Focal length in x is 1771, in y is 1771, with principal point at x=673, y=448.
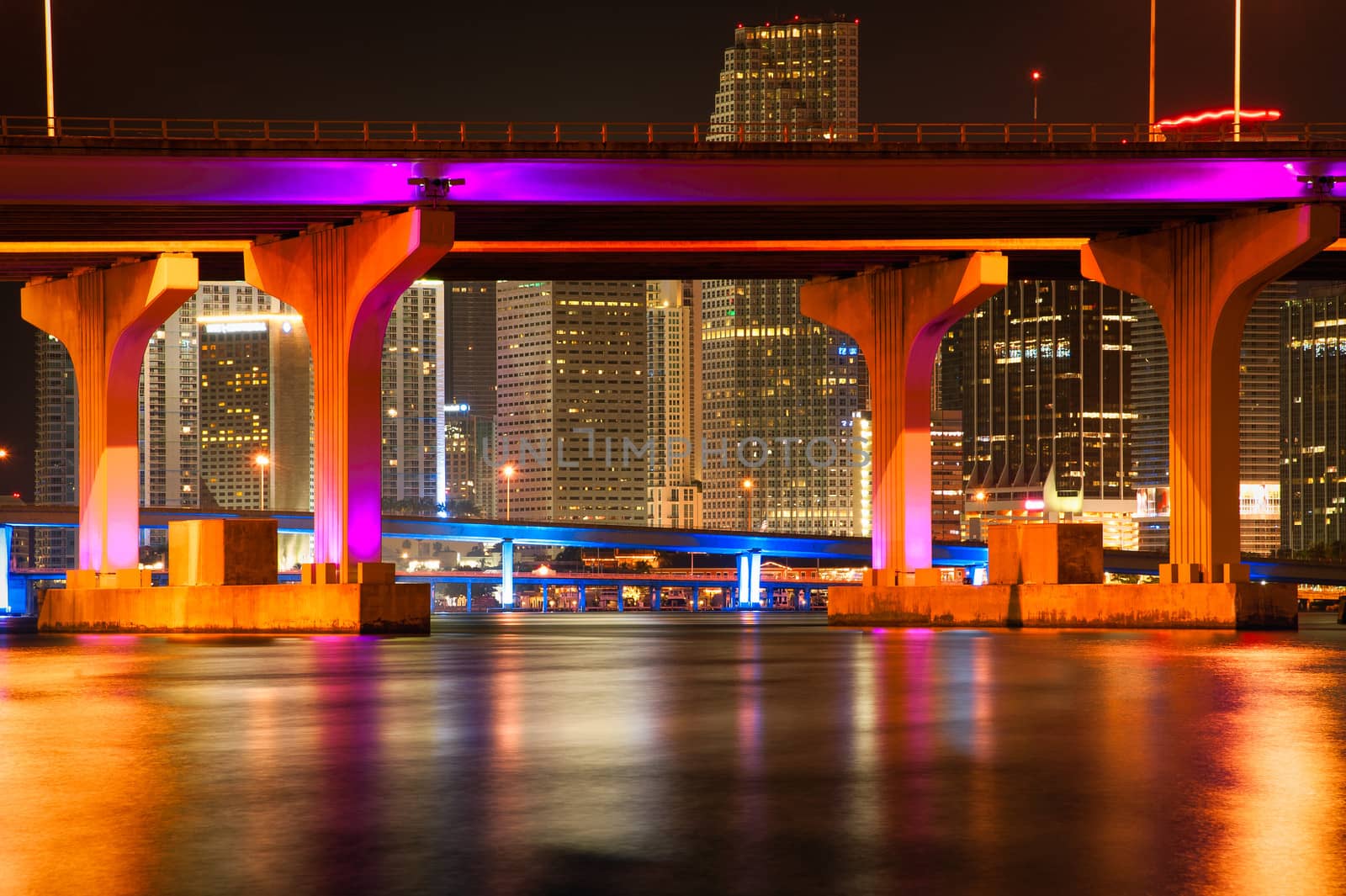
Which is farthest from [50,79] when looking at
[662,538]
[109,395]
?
[662,538]

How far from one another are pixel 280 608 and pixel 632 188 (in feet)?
56.0

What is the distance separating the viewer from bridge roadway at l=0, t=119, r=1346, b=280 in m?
53.1

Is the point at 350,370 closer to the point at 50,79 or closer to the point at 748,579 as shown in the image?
the point at 50,79

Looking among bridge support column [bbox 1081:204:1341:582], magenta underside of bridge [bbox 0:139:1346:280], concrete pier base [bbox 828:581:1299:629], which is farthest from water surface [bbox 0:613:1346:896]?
bridge support column [bbox 1081:204:1341:582]

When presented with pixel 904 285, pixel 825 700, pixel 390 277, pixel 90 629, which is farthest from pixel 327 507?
pixel 825 700

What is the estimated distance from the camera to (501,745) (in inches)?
714

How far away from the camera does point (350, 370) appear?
5716 cm

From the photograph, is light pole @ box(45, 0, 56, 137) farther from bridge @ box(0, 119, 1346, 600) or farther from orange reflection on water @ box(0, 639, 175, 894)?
orange reflection on water @ box(0, 639, 175, 894)

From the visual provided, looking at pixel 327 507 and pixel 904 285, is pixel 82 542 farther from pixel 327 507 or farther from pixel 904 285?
pixel 904 285

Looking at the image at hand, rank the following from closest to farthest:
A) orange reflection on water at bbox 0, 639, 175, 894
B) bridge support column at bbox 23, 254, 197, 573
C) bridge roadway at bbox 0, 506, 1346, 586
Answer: orange reflection on water at bbox 0, 639, 175, 894 < bridge support column at bbox 23, 254, 197, 573 < bridge roadway at bbox 0, 506, 1346, 586

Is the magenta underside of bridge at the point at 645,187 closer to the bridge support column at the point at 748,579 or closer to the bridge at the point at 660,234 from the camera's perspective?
the bridge at the point at 660,234

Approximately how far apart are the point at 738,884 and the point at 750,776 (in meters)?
4.84

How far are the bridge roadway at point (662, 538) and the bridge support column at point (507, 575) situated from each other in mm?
4966

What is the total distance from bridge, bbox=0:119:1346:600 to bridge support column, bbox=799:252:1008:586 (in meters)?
0.12
